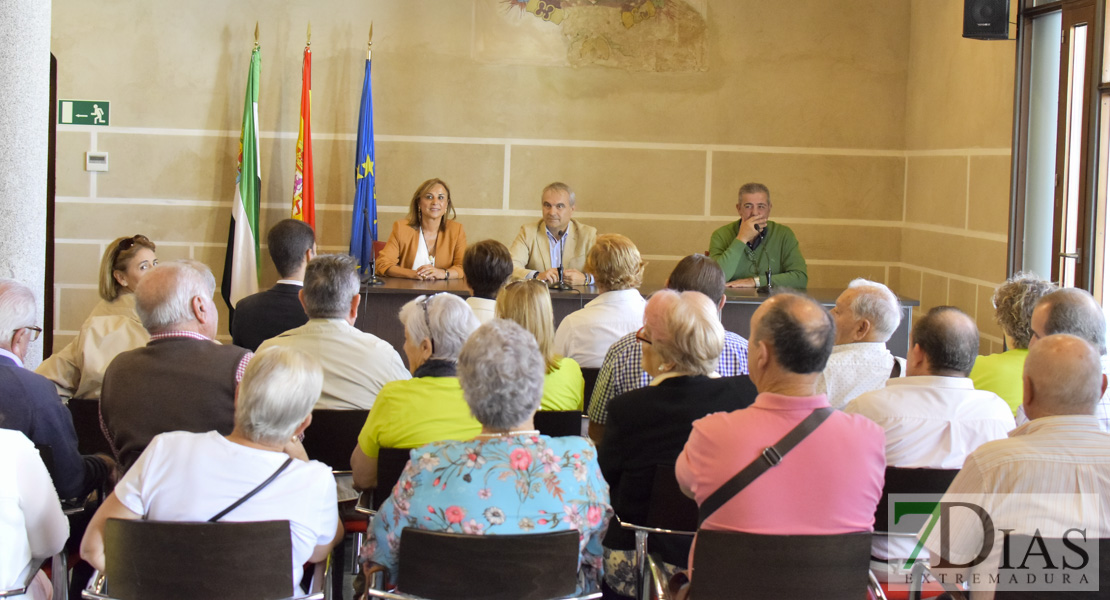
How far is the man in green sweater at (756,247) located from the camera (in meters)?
6.24

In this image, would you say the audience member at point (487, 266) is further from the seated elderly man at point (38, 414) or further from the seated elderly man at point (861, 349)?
the seated elderly man at point (38, 414)

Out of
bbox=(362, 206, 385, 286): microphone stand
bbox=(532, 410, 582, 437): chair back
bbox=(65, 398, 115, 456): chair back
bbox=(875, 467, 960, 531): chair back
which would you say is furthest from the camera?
bbox=(362, 206, 385, 286): microphone stand

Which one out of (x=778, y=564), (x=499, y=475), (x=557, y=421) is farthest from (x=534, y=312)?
(x=778, y=564)

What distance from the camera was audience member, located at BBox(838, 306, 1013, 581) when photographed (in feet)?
8.46

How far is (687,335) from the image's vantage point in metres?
2.66

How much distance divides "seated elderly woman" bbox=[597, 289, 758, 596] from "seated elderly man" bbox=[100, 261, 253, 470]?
1045mm

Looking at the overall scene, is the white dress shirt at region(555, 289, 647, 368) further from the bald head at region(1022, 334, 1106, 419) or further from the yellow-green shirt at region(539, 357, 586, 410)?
the bald head at region(1022, 334, 1106, 419)

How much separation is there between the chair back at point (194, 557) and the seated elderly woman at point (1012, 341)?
7.35 ft

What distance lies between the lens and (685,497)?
8.05 feet

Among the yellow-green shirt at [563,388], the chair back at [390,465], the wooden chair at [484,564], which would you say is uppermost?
the yellow-green shirt at [563,388]

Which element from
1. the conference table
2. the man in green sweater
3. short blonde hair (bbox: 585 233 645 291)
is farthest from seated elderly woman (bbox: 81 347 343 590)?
the man in green sweater

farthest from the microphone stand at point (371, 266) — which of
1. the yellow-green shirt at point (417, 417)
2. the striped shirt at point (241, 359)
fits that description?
the yellow-green shirt at point (417, 417)

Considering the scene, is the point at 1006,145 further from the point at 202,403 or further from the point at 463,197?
the point at 202,403

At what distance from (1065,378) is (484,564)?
4.21ft
